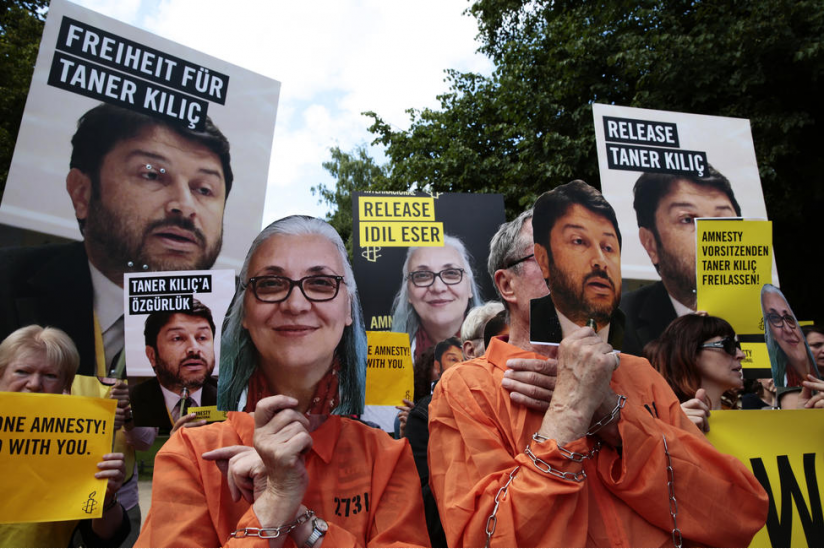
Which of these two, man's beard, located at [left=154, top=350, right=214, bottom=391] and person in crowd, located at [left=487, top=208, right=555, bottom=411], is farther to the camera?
man's beard, located at [left=154, top=350, right=214, bottom=391]

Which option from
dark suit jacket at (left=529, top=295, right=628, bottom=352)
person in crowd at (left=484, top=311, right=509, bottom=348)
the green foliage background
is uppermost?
the green foliage background

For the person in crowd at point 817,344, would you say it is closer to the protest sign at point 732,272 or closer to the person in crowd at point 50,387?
the protest sign at point 732,272

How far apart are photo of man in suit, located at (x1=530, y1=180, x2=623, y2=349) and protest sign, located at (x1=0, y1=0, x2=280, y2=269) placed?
6.66 feet

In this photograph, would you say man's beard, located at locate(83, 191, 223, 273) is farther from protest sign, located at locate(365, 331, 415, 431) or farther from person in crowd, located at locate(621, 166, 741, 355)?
person in crowd, located at locate(621, 166, 741, 355)

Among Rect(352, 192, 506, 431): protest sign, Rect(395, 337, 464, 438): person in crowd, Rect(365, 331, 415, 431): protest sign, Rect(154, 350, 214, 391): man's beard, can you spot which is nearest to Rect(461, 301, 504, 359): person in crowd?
Rect(395, 337, 464, 438): person in crowd

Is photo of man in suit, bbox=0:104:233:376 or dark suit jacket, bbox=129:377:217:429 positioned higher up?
photo of man in suit, bbox=0:104:233:376

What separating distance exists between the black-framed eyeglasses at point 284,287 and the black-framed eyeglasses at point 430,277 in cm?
257

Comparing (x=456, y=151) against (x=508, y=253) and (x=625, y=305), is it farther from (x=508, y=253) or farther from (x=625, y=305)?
(x=508, y=253)

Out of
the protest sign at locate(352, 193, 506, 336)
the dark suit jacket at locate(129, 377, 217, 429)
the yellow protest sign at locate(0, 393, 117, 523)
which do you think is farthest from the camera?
the protest sign at locate(352, 193, 506, 336)

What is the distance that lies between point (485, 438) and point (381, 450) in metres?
0.36

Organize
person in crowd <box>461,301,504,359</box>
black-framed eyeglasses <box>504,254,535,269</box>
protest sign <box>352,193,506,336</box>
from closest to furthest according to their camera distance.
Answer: black-framed eyeglasses <box>504,254,535,269</box>, person in crowd <box>461,301,504,359</box>, protest sign <box>352,193,506,336</box>

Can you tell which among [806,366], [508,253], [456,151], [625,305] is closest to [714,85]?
[456,151]

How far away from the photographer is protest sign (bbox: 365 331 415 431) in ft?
11.5

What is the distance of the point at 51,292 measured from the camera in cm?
285
